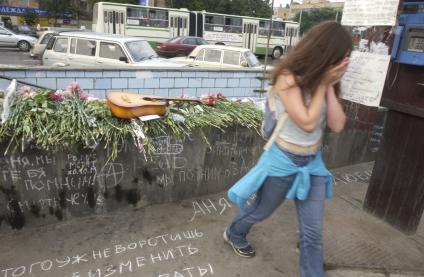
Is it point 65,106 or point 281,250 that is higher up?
point 65,106

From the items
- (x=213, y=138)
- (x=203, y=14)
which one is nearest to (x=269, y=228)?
(x=213, y=138)

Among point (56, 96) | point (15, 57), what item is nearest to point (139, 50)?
point (56, 96)

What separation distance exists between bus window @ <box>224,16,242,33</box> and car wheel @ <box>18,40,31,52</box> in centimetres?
1178

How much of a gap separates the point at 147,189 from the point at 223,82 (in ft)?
11.4

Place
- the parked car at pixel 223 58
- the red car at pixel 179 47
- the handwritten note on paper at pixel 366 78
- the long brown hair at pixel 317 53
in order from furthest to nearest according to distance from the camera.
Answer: the red car at pixel 179 47 < the parked car at pixel 223 58 < the handwritten note on paper at pixel 366 78 < the long brown hair at pixel 317 53

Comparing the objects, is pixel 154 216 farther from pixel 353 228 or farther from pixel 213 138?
pixel 353 228

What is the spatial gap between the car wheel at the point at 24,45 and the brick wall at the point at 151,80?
17.6 m

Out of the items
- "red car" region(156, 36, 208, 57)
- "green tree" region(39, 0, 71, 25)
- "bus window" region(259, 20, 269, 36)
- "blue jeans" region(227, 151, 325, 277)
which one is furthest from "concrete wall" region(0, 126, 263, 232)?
"green tree" region(39, 0, 71, 25)

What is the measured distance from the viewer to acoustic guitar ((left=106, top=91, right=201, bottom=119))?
9.88ft

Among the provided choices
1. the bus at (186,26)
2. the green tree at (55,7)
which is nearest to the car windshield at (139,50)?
the bus at (186,26)

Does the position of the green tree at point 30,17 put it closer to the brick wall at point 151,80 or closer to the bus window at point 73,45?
the bus window at point 73,45

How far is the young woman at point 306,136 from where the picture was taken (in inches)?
74.8

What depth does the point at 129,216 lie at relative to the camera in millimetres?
3223

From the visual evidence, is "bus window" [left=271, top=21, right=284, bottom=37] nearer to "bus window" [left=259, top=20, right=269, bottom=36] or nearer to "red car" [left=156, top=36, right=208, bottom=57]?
"bus window" [left=259, top=20, right=269, bottom=36]
